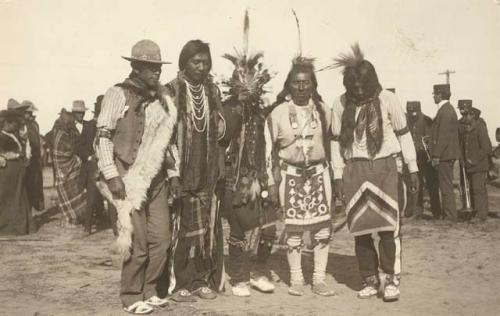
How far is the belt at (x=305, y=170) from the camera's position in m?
5.66

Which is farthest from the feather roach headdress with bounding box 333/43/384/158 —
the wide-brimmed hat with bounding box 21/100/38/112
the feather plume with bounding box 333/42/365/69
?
the wide-brimmed hat with bounding box 21/100/38/112

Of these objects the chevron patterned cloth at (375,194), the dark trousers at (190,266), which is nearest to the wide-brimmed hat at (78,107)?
the dark trousers at (190,266)

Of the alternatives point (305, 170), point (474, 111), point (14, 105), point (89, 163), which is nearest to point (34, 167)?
point (14, 105)

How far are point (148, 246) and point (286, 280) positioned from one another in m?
1.85

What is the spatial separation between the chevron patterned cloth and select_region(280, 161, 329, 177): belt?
29 cm

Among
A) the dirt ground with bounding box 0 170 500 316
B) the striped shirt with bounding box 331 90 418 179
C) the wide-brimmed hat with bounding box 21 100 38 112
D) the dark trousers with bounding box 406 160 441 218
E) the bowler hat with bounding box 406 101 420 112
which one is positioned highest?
the wide-brimmed hat with bounding box 21 100 38 112

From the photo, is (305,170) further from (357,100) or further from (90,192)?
(90,192)

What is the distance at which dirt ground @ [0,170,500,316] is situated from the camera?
17.3 feet

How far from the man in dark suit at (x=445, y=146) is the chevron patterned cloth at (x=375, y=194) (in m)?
5.46

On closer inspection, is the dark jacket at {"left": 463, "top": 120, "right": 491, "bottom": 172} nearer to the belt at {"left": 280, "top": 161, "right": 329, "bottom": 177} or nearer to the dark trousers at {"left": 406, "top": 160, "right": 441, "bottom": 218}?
the dark trousers at {"left": 406, "top": 160, "right": 441, "bottom": 218}

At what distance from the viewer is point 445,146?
10562mm

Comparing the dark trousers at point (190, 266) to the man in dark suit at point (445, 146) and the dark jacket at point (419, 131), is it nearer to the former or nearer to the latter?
the man in dark suit at point (445, 146)

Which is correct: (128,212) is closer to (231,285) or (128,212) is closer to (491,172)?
(231,285)

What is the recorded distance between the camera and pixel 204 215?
18.1 feet
